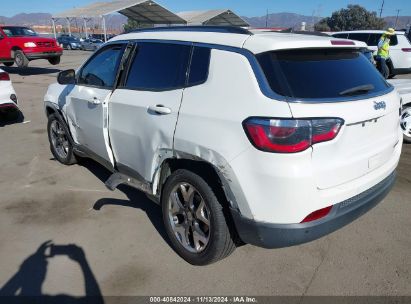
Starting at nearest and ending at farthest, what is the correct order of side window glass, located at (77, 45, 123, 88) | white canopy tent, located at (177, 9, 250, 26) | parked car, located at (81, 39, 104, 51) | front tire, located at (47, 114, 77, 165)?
side window glass, located at (77, 45, 123, 88), front tire, located at (47, 114, 77, 165), white canopy tent, located at (177, 9, 250, 26), parked car, located at (81, 39, 104, 51)

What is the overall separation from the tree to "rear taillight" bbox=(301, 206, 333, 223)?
8094 centimetres

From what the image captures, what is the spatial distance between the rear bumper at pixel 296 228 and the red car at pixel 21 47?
16327 millimetres

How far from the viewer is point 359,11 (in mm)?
76875

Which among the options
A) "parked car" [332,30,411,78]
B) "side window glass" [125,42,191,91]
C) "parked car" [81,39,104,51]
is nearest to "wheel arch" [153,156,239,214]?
"side window glass" [125,42,191,91]

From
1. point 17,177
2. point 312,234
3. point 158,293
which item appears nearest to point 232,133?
point 312,234

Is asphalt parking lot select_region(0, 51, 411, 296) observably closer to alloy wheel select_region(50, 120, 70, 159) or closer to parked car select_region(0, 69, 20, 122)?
alloy wheel select_region(50, 120, 70, 159)

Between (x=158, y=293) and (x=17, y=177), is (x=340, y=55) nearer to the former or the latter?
(x=158, y=293)

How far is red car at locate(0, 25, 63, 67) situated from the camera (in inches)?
626

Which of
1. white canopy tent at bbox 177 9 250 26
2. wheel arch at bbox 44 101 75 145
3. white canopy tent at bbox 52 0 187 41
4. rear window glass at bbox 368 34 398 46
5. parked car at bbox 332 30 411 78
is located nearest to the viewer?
wheel arch at bbox 44 101 75 145

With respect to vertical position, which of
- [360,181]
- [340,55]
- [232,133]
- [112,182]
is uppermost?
[340,55]

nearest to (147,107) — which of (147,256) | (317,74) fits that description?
(147,256)

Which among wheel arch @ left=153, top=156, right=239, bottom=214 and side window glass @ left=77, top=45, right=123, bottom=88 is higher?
side window glass @ left=77, top=45, right=123, bottom=88

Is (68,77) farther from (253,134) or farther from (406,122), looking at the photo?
(406,122)

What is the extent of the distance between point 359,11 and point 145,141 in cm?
8591
